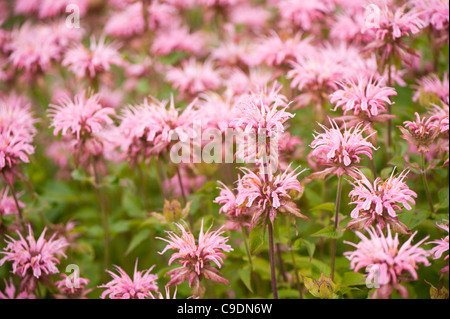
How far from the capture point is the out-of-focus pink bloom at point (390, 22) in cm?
138

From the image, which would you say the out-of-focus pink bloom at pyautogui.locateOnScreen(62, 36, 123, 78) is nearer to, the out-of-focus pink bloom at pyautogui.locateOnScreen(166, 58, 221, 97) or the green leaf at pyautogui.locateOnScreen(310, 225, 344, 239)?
the out-of-focus pink bloom at pyautogui.locateOnScreen(166, 58, 221, 97)

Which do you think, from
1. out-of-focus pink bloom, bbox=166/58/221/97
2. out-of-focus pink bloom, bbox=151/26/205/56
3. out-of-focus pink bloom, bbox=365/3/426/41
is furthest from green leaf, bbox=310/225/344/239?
out-of-focus pink bloom, bbox=151/26/205/56

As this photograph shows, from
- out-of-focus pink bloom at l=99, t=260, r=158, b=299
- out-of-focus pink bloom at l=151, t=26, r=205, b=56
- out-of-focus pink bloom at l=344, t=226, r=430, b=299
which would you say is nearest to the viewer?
out-of-focus pink bloom at l=344, t=226, r=430, b=299

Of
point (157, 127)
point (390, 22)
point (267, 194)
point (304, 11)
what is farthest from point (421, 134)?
point (304, 11)

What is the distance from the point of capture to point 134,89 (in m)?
2.41

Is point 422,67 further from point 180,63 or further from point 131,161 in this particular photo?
point 131,161

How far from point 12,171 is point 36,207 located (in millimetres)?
310

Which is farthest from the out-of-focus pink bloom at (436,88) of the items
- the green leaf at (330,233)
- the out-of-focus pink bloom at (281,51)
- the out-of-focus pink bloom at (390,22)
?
the green leaf at (330,233)

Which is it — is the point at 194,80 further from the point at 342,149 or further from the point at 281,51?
the point at 342,149

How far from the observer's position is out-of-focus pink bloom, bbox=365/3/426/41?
1380 millimetres

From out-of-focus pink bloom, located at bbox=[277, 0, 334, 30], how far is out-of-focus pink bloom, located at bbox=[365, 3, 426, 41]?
0.52 meters

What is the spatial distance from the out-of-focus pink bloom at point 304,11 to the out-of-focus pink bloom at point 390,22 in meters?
0.52

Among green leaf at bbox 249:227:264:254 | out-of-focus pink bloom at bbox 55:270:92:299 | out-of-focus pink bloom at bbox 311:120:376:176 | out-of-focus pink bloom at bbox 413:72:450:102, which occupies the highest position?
out-of-focus pink bloom at bbox 413:72:450:102
